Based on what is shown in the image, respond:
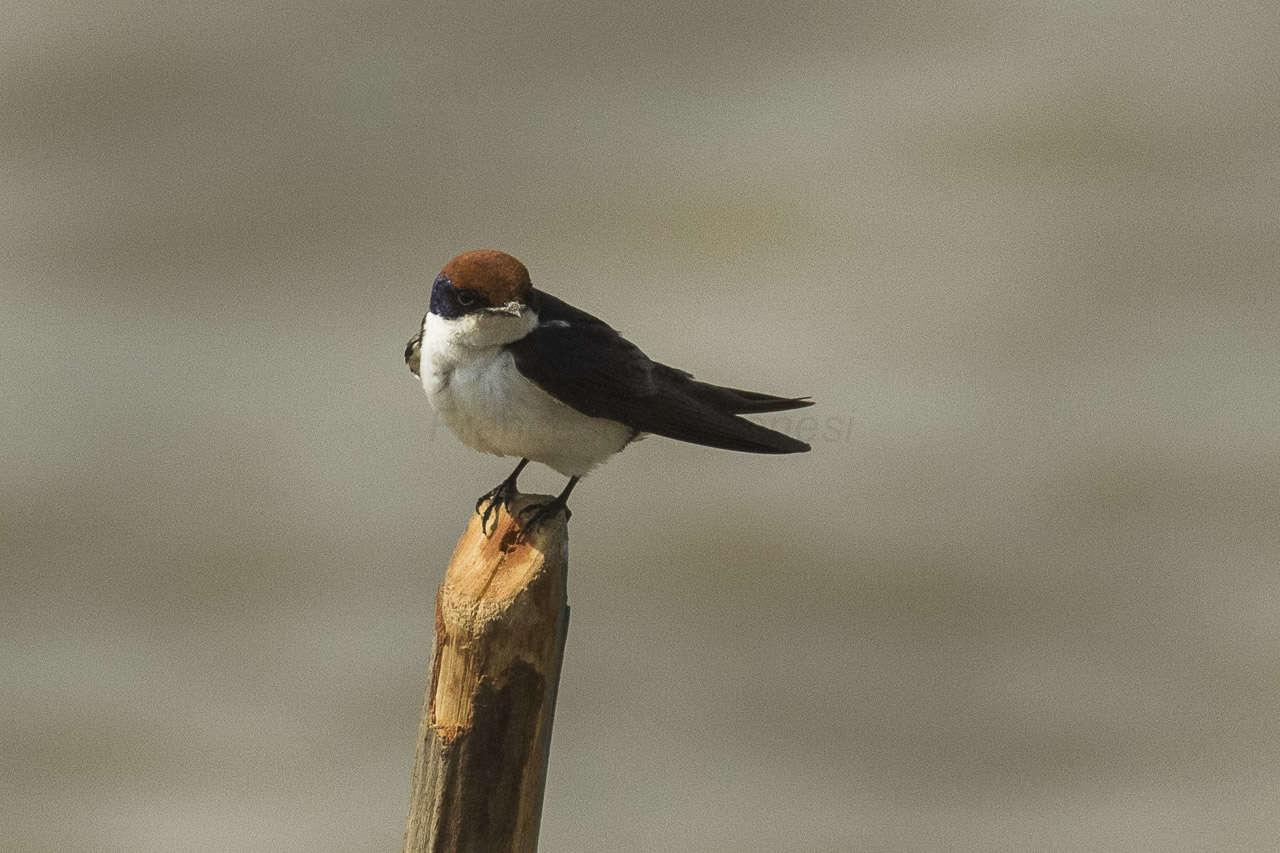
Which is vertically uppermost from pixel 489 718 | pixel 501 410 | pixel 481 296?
pixel 481 296

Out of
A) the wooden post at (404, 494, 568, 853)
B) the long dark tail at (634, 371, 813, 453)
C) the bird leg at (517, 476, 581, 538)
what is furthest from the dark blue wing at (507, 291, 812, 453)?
the wooden post at (404, 494, 568, 853)

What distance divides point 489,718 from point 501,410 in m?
0.63

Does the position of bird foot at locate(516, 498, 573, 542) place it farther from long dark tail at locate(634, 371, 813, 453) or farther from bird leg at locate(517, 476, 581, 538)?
long dark tail at locate(634, 371, 813, 453)

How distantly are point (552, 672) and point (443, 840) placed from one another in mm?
280

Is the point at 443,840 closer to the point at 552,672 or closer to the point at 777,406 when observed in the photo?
the point at 552,672

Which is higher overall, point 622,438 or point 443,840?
point 622,438

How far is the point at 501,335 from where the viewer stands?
8.06 feet

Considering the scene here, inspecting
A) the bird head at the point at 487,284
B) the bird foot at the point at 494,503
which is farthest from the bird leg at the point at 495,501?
the bird head at the point at 487,284

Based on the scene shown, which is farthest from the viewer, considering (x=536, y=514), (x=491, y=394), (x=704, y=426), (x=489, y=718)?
(x=704, y=426)

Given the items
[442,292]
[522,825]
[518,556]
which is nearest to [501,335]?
[442,292]

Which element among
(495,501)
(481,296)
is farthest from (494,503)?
(481,296)

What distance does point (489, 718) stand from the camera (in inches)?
78.6

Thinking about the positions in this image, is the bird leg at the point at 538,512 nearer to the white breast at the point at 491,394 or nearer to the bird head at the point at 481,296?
the white breast at the point at 491,394

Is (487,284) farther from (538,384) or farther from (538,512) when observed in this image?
(538,512)
